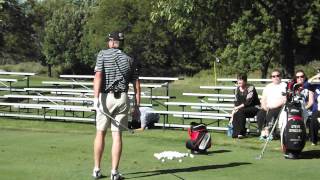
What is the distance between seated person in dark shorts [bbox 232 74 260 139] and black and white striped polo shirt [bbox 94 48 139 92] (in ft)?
17.2

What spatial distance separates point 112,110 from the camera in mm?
8180

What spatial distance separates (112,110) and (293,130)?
340 cm

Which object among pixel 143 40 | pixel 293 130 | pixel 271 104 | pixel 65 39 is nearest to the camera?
pixel 293 130

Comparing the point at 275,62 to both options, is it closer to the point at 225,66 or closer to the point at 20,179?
the point at 225,66

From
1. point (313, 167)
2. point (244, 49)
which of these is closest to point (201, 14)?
point (313, 167)

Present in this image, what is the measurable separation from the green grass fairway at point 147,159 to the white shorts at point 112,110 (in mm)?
782

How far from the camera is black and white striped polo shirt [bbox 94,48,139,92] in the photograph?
816 centimetres

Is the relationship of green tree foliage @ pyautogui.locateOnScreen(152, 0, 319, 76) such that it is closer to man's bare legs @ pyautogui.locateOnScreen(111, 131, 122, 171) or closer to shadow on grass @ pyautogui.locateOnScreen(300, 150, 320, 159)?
shadow on grass @ pyautogui.locateOnScreen(300, 150, 320, 159)

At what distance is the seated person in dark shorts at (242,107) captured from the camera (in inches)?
511

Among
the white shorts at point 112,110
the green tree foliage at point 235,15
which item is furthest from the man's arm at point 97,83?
the green tree foliage at point 235,15

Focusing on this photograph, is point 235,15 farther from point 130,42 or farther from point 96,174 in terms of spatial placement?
point 130,42

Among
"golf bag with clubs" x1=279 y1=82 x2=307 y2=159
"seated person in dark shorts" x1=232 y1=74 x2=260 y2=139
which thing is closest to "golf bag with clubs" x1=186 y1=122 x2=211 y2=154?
"golf bag with clubs" x1=279 y1=82 x2=307 y2=159

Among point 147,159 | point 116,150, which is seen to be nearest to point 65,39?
point 147,159

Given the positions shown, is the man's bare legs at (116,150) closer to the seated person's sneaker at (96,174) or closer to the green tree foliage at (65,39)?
the seated person's sneaker at (96,174)
